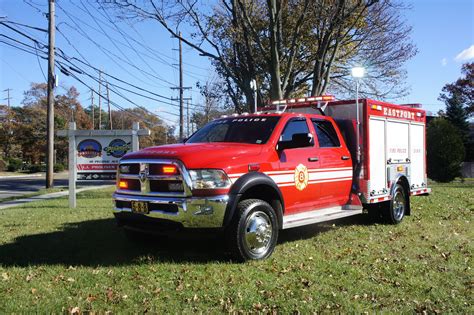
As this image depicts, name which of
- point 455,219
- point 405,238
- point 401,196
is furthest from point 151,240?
point 455,219

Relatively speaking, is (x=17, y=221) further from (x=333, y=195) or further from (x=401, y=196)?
(x=401, y=196)

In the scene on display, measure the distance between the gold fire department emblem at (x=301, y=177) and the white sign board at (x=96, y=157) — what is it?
6688 mm

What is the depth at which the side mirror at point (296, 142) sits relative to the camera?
653 cm

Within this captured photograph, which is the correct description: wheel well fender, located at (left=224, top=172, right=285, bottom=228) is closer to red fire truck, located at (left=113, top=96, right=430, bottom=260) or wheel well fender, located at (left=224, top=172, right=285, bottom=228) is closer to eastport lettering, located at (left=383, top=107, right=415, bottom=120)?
red fire truck, located at (left=113, top=96, right=430, bottom=260)

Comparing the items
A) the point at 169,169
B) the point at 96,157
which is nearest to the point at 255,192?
the point at 169,169

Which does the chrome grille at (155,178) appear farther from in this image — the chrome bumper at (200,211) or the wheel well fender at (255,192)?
the wheel well fender at (255,192)

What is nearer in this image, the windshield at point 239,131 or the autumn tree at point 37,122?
the windshield at point 239,131

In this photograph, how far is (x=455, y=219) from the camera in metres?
9.59

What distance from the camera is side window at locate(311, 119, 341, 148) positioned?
7461mm

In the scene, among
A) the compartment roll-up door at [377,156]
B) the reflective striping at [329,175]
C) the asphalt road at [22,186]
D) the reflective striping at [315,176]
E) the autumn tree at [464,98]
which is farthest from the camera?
the autumn tree at [464,98]

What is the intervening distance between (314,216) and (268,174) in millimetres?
1267

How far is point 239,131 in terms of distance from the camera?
6938 mm

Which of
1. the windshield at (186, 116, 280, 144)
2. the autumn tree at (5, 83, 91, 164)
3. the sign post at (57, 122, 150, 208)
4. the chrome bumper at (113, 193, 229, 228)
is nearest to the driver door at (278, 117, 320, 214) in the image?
the windshield at (186, 116, 280, 144)

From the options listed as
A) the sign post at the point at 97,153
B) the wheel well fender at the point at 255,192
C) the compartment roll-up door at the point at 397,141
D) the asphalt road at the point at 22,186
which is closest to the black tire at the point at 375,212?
the compartment roll-up door at the point at 397,141
